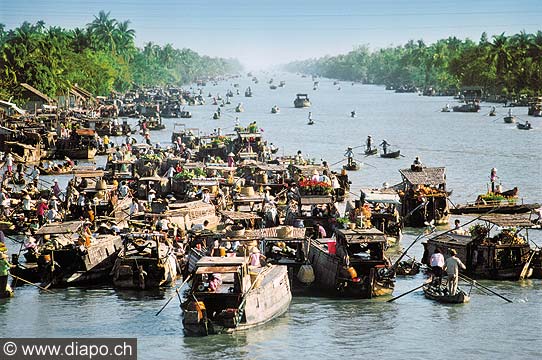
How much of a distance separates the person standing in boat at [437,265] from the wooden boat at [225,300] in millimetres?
5741

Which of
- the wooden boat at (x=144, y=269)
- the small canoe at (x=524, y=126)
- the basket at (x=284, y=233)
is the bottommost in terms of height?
the wooden boat at (x=144, y=269)

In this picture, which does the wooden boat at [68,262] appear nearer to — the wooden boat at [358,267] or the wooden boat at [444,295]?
the wooden boat at [358,267]

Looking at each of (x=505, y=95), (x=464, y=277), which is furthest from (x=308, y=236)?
(x=505, y=95)

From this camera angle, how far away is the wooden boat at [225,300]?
2659 centimetres

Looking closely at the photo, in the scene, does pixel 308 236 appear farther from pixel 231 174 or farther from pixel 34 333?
pixel 231 174

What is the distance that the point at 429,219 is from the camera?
44.3 meters

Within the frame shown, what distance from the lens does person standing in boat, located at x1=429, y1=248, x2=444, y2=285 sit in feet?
101

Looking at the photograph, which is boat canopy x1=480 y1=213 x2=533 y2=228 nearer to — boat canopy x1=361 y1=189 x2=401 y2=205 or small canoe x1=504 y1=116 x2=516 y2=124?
boat canopy x1=361 y1=189 x2=401 y2=205

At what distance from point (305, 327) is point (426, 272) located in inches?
321

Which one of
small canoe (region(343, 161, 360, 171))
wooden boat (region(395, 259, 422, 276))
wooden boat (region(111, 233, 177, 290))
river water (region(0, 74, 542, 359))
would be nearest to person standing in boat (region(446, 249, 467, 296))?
river water (region(0, 74, 542, 359))

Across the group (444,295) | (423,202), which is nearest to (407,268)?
(444,295)

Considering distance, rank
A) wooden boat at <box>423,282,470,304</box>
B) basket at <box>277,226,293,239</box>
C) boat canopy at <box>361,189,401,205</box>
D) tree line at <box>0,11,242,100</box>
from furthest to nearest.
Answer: tree line at <box>0,11,242,100</box>, boat canopy at <box>361,189,401,205</box>, basket at <box>277,226,293,239</box>, wooden boat at <box>423,282,470,304</box>

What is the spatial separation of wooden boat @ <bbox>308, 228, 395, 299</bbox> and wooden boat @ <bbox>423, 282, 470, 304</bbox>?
1321 mm

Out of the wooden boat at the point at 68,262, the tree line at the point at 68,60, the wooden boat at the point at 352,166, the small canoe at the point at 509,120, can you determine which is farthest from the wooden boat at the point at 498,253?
the small canoe at the point at 509,120
